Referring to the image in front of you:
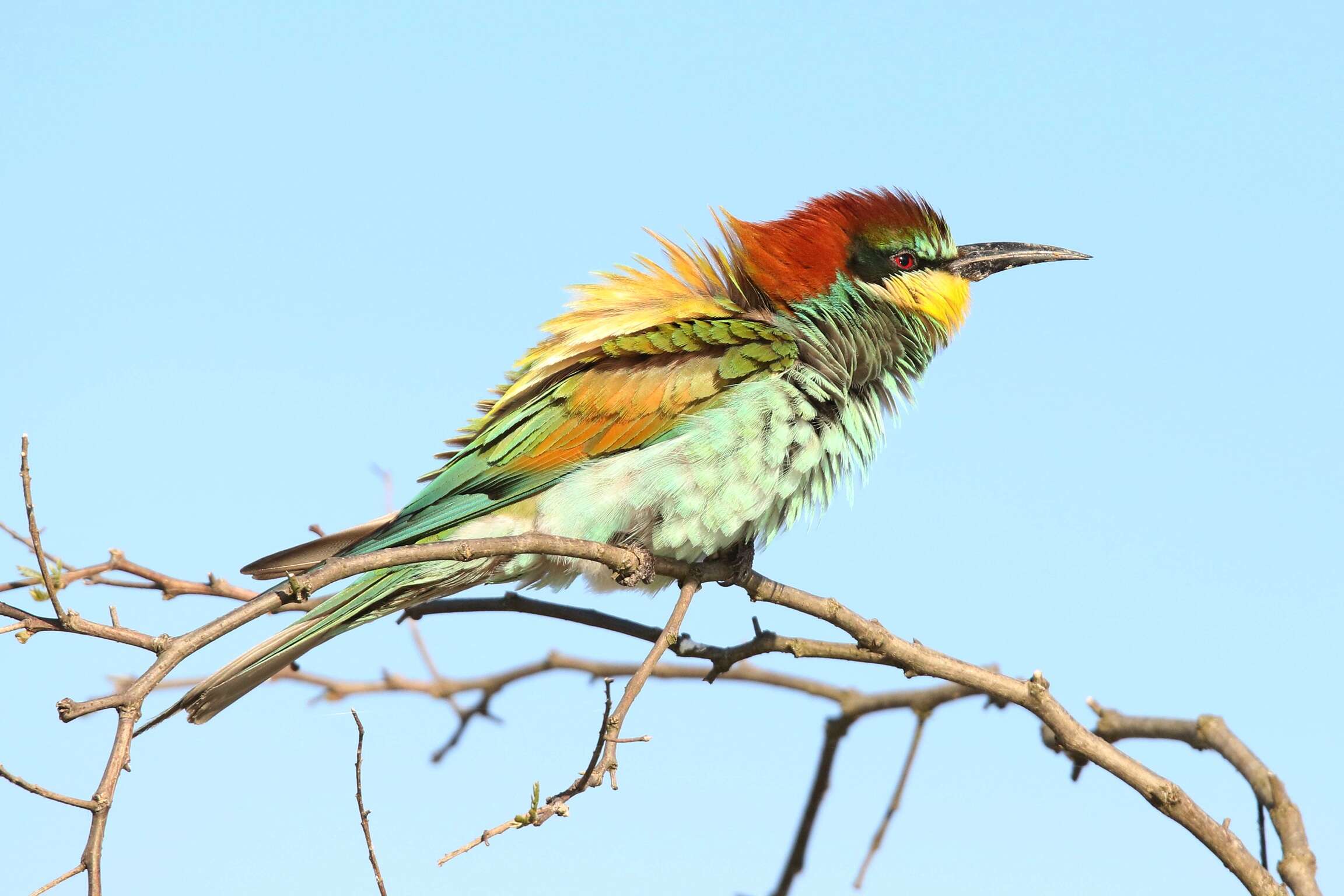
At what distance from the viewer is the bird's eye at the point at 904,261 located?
4.12m

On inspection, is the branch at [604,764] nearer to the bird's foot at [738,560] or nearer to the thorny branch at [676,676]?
the thorny branch at [676,676]

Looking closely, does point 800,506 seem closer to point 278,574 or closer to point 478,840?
point 278,574

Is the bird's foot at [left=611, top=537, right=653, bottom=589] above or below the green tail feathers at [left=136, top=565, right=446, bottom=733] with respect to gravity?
above

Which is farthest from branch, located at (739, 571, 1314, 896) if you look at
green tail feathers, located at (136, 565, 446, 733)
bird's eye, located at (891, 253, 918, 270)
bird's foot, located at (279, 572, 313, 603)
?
bird's eye, located at (891, 253, 918, 270)

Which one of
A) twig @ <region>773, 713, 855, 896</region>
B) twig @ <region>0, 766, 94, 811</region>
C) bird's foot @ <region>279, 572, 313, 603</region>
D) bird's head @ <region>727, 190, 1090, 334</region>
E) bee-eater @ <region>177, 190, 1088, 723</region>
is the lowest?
twig @ <region>0, 766, 94, 811</region>

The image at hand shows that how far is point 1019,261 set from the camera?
4.40 metres

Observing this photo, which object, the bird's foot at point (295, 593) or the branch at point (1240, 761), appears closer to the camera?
the bird's foot at point (295, 593)

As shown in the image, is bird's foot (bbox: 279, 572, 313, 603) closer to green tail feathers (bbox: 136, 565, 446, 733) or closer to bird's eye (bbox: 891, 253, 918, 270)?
green tail feathers (bbox: 136, 565, 446, 733)

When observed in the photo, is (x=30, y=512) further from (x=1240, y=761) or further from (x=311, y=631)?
(x=1240, y=761)

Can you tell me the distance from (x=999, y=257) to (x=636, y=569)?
203 cm

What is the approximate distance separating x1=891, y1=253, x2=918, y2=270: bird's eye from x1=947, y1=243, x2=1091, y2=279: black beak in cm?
22

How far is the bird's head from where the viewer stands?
153 inches

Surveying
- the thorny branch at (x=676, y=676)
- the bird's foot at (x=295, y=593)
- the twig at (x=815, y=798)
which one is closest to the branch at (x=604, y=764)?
the thorny branch at (x=676, y=676)

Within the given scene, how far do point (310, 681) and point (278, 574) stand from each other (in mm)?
543
